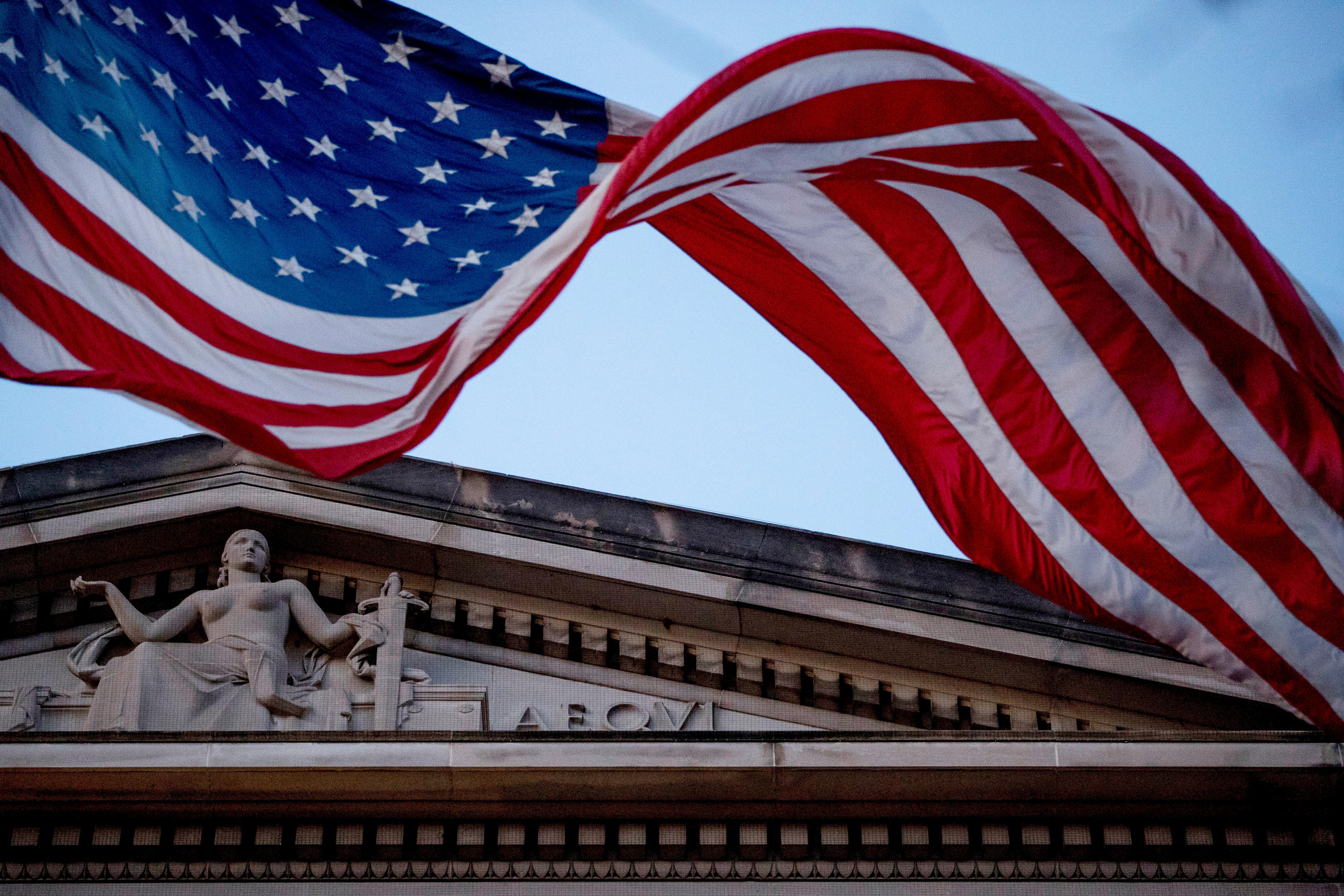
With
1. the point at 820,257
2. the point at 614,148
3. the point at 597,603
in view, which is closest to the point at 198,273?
the point at 614,148

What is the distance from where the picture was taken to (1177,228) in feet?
40.7

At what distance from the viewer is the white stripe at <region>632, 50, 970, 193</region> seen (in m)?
11.7

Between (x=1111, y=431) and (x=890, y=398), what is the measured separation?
1420 millimetres

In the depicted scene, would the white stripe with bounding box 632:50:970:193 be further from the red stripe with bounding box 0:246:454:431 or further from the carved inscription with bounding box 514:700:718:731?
the carved inscription with bounding box 514:700:718:731

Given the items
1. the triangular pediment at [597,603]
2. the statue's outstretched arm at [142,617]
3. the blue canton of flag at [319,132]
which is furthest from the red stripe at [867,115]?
the statue's outstretched arm at [142,617]

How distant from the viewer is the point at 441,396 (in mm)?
11352

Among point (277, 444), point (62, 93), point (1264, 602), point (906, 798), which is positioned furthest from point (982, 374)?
point (62, 93)

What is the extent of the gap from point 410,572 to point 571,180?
4.20 metres

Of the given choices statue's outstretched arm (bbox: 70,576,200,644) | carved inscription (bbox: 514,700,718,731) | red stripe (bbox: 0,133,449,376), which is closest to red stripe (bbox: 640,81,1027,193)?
red stripe (bbox: 0,133,449,376)

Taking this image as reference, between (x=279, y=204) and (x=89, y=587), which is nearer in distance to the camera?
(x=279, y=204)

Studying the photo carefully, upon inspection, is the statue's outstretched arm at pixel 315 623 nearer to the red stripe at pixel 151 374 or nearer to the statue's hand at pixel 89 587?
the statue's hand at pixel 89 587

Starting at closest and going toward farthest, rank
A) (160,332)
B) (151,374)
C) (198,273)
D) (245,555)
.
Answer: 1. (151,374)
2. (160,332)
3. (198,273)
4. (245,555)

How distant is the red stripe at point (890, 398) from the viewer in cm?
1285

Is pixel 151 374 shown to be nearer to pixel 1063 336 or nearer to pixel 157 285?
pixel 157 285
